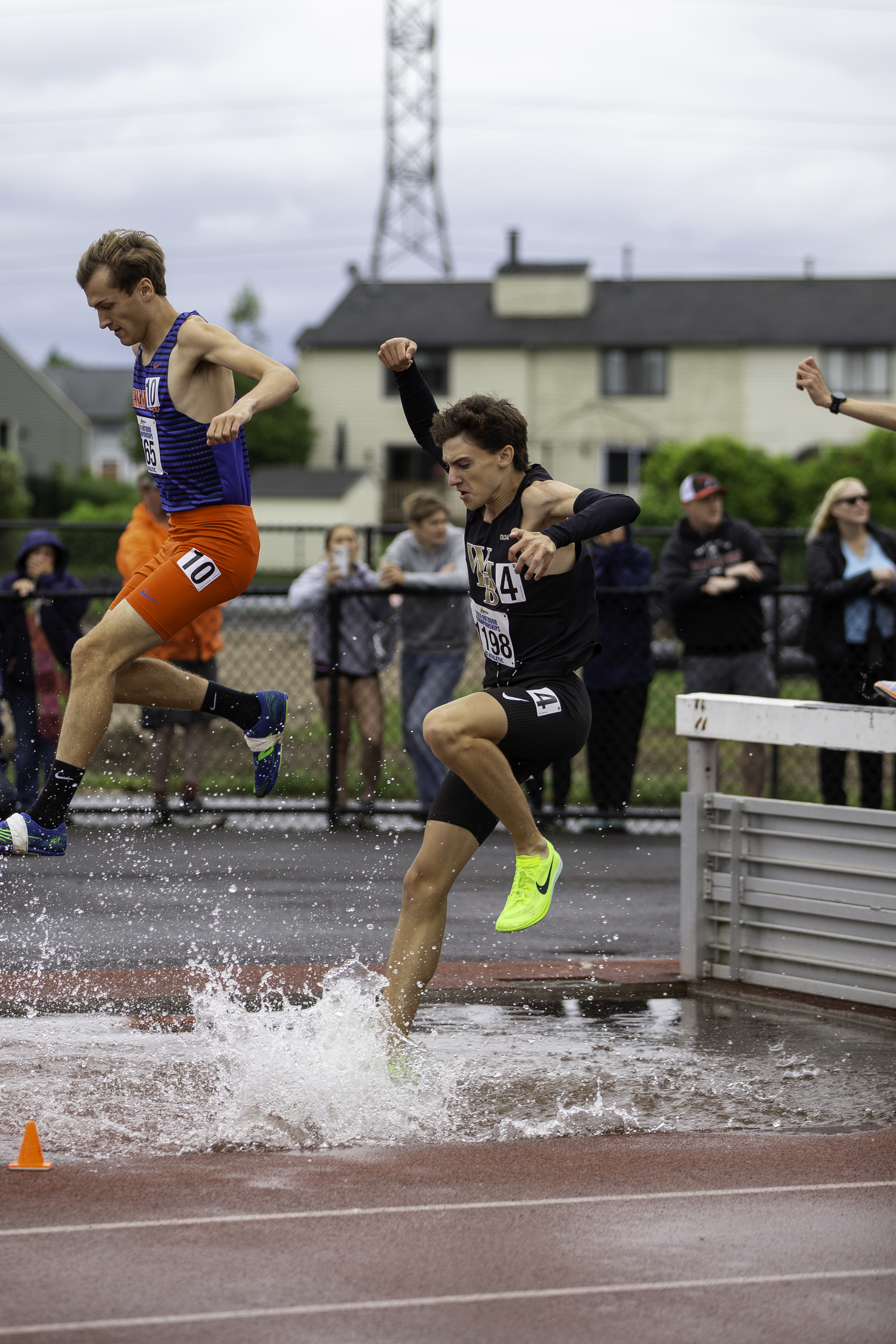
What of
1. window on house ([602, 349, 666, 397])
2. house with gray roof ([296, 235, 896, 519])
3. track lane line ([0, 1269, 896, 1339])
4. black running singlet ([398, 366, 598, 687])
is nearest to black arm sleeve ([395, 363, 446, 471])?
black running singlet ([398, 366, 598, 687])

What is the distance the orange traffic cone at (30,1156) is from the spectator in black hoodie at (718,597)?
6.02 meters

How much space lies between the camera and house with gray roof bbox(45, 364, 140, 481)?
3391 inches

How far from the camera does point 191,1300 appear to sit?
→ 334 cm

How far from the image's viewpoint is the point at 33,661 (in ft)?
33.2

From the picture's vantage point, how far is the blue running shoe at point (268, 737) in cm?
625

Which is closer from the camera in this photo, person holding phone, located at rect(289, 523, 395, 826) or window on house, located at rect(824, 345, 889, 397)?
person holding phone, located at rect(289, 523, 395, 826)

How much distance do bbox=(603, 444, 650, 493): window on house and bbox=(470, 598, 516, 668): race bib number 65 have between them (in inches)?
1676

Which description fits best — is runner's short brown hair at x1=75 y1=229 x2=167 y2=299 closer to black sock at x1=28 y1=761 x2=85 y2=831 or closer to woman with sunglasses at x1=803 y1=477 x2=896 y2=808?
black sock at x1=28 y1=761 x2=85 y2=831

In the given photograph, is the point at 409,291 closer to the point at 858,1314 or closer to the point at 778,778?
the point at 778,778

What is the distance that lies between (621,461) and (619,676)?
126 feet

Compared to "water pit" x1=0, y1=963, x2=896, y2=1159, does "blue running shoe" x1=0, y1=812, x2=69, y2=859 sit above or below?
above

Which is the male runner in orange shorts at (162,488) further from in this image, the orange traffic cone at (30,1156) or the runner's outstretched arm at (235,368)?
the orange traffic cone at (30,1156)

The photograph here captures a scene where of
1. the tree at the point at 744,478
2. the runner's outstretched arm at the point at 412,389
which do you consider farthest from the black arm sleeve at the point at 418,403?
the tree at the point at 744,478

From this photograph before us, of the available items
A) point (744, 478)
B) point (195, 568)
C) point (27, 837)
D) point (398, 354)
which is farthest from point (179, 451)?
point (744, 478)
